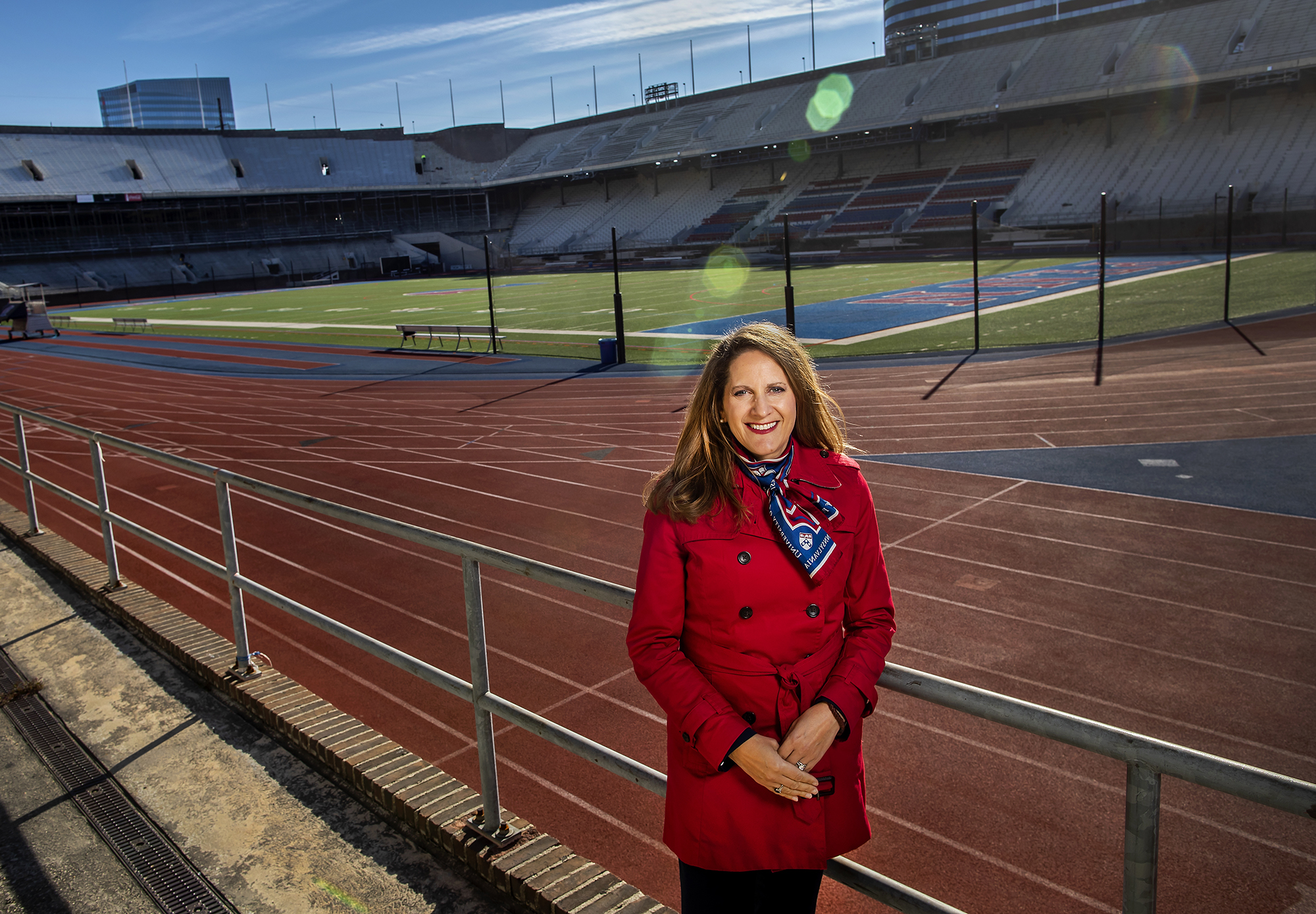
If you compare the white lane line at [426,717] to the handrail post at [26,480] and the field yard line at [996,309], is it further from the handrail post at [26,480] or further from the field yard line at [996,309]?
the field yard line at [996,309]

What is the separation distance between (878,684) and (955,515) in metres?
7.08

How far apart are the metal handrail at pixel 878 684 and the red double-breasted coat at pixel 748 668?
0.49ft

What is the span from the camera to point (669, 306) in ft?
110

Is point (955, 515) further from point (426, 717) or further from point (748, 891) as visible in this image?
point (748, 891)

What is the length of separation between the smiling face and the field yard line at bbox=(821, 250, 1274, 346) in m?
19.4

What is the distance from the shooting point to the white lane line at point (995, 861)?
3871 mm

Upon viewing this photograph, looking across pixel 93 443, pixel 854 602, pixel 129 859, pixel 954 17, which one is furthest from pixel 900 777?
pixel 954 17

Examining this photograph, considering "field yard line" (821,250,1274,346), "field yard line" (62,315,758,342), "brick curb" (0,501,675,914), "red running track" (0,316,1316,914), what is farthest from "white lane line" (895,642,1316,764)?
"field yard line" (62,315,758,342)

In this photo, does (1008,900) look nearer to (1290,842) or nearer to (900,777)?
(900,777)

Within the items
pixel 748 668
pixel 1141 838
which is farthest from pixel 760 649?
pixel 1141 838

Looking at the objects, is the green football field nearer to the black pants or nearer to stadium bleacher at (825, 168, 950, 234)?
stadium bleacher at (825, 168, 950, 234)

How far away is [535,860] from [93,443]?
4499 mm

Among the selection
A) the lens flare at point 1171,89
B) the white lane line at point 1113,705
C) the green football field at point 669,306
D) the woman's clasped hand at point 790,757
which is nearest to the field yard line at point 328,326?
the green football field at point 669,306

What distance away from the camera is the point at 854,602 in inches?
92.0
